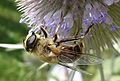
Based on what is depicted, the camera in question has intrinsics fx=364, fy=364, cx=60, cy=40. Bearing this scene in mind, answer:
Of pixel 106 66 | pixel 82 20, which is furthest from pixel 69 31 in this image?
pixel 106 66

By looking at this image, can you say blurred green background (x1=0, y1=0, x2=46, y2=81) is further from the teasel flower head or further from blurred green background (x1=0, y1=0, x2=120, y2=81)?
the teasel flower head

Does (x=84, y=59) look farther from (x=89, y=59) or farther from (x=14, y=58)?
(x=14, y=58)

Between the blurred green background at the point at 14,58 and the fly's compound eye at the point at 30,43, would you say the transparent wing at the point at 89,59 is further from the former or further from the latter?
the blurred green background at the point at 14,58

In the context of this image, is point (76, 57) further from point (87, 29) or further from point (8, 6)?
point (8, 6)

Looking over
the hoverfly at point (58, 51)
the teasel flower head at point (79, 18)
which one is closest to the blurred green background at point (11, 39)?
the teasel flower head at point (79, 18)

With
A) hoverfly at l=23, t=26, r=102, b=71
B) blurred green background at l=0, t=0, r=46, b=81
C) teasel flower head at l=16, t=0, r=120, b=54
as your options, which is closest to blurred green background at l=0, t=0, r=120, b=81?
blurred green background at l=0, t=0, r=46, b=81

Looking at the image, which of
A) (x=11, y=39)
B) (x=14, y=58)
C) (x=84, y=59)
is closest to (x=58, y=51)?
→ (x=84, y=59)

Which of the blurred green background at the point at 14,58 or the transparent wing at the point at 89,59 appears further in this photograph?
the blurred green background at the point at 14,58
